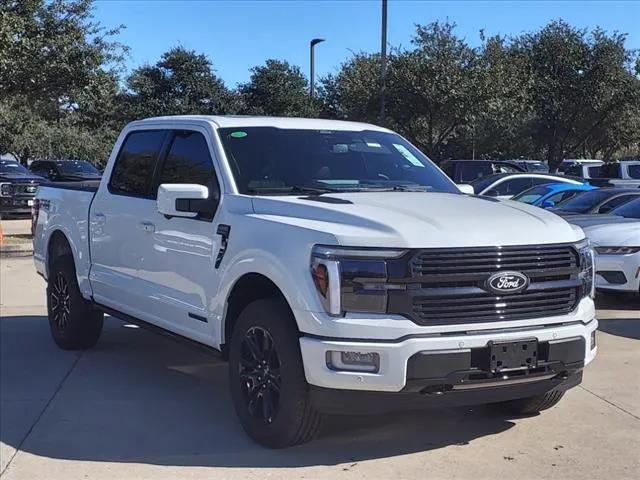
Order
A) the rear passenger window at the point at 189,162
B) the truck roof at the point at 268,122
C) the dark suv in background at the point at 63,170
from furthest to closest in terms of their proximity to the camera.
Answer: the dark suv in background at the point at 63,170 < the truck roof at the point at 268,122 < the rear passenger window at the point at 189,162

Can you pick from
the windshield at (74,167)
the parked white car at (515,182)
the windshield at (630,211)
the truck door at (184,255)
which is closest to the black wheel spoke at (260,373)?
the truck door at (184,255)

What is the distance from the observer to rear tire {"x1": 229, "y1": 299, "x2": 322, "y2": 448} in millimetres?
4258

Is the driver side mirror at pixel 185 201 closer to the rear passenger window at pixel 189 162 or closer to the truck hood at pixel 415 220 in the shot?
the rear passenger window at pixel 189 162

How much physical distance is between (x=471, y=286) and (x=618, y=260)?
5713 millimetres

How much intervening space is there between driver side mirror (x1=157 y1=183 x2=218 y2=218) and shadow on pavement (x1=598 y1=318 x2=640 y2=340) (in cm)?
489

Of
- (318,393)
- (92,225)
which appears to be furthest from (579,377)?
(92,225)

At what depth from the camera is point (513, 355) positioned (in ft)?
13.7

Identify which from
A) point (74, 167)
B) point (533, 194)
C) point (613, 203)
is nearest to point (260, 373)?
point (613, 203)

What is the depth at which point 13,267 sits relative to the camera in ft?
42.5

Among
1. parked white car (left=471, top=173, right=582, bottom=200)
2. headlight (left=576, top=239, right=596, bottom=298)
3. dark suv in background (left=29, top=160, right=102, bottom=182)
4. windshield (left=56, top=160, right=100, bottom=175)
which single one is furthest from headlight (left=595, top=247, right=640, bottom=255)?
windshield (left=56, top=160, right=100, bottom=175)

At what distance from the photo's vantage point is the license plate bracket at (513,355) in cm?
412

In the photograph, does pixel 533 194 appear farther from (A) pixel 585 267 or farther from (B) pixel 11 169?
(B) pixel 11 169

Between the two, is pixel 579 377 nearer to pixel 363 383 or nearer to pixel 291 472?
pixel 363 383

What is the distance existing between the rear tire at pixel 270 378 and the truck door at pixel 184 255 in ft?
1.44
